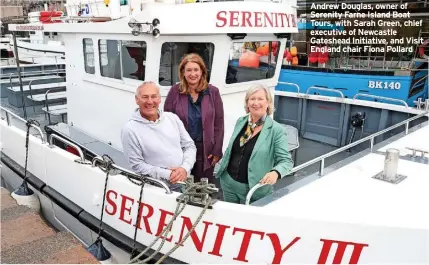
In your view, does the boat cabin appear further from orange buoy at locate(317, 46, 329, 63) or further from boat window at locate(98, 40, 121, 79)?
orange buoy at locate(317, 46, 329, 63)

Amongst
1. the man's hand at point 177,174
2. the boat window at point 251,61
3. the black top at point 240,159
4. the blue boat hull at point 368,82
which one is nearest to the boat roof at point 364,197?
the black top at point 240,159

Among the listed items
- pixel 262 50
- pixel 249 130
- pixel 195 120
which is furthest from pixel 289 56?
pixel 249 130

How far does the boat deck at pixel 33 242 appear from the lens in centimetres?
298

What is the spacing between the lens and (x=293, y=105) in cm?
664

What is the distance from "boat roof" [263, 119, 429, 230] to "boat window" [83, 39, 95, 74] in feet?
9.75

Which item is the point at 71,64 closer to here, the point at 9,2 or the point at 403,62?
the point at 403,62

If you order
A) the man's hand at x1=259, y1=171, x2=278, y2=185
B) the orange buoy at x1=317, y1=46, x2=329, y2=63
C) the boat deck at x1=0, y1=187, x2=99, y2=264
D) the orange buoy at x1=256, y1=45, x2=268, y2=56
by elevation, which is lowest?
the boat deck at x1=0, y1=187, x2=99, y2=264

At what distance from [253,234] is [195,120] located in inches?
43.7

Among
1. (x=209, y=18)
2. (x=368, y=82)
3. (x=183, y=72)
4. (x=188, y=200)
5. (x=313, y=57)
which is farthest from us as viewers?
(x=313, y=57)

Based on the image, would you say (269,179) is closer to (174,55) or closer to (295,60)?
(174,55)

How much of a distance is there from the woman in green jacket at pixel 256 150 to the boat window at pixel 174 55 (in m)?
1.26

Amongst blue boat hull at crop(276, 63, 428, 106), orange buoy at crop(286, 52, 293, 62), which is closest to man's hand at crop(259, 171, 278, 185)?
blue boat hull at crop(276, 63, 428, 106)

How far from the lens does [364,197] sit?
9.27 feet

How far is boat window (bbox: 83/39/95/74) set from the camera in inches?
180
